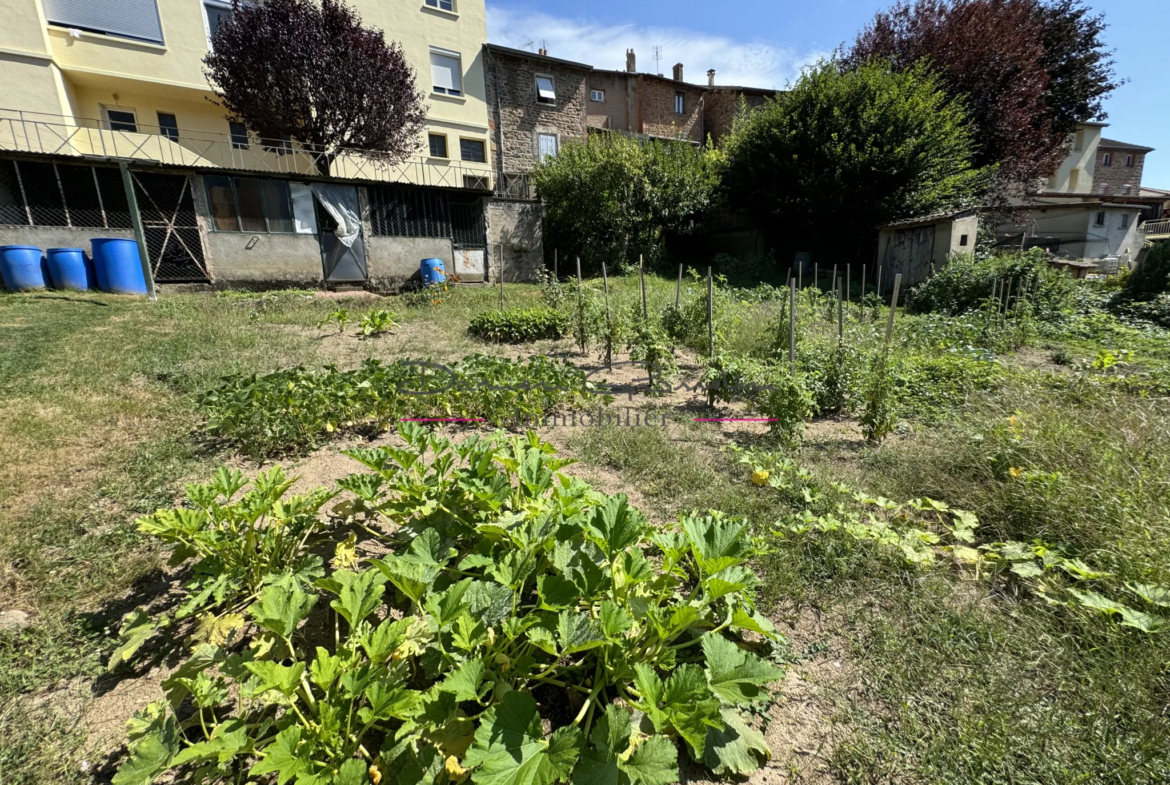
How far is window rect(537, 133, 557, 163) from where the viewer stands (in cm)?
2155

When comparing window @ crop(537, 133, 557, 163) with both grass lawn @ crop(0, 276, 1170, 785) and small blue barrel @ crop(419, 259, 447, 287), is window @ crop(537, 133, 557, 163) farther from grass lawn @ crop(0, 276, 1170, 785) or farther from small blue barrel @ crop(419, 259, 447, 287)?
grass lawn @ crop(0, 276, 1170, 785)

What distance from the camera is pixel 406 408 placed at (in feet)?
14.9

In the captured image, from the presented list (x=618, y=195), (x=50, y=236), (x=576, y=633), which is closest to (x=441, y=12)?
(x=618, y=195)

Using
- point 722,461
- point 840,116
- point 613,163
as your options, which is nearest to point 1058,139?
point 840,116

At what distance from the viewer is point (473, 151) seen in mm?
20266

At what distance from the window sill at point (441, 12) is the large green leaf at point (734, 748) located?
23524mm

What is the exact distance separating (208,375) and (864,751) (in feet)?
22.0

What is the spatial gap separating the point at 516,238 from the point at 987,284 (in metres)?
12.9

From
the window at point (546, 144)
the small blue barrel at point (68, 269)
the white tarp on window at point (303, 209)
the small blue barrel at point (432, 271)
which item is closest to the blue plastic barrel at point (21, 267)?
the small blue barrel at point (68, 269)

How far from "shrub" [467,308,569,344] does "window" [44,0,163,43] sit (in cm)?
1492

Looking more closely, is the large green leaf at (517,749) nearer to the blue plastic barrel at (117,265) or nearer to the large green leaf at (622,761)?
the large green leaf at (622,761)

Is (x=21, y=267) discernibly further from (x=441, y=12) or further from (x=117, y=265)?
(x=441, y=12)

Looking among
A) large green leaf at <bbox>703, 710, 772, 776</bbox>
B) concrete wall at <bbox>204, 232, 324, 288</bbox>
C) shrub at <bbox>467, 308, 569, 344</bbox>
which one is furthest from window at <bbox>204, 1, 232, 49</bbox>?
large green leaf at <bbox>703, 710, 772, 776</bbox>

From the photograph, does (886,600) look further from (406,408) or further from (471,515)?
(406,408)
